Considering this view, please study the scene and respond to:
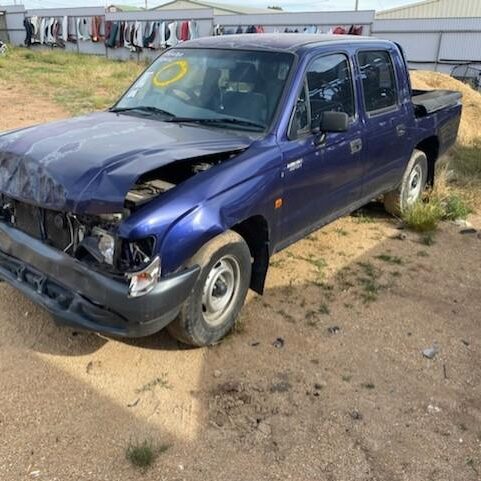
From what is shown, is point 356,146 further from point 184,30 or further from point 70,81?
point 184,30

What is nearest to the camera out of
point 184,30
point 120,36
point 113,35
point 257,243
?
point 257,243

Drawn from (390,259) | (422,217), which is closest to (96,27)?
(422,217)

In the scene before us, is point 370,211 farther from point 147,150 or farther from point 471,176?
point 147,150

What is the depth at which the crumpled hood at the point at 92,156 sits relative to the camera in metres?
2.89

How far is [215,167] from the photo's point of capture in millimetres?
3395

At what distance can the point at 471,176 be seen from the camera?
322 inches

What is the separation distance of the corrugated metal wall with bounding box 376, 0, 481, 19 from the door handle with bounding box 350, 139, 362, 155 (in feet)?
120

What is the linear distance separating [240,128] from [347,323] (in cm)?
165

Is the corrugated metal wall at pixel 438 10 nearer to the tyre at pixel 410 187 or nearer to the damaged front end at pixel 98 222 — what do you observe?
the tyre at pixel 410 187

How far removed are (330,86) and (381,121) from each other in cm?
84

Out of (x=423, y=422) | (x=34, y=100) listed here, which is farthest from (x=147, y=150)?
(x=34, y=100)

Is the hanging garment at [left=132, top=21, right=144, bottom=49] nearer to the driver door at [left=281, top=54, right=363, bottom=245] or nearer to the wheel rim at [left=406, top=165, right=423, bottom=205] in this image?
the wheel rim at [left=406, top=165, right=423, bottom=205]

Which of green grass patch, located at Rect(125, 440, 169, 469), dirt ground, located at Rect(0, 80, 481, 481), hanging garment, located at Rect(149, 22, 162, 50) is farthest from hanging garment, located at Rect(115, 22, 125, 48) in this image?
green grass patch, located at Rect(125, 440, 169, 469)

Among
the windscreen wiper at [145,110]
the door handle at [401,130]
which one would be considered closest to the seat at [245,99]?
the windscreen wiper at [145,110]
